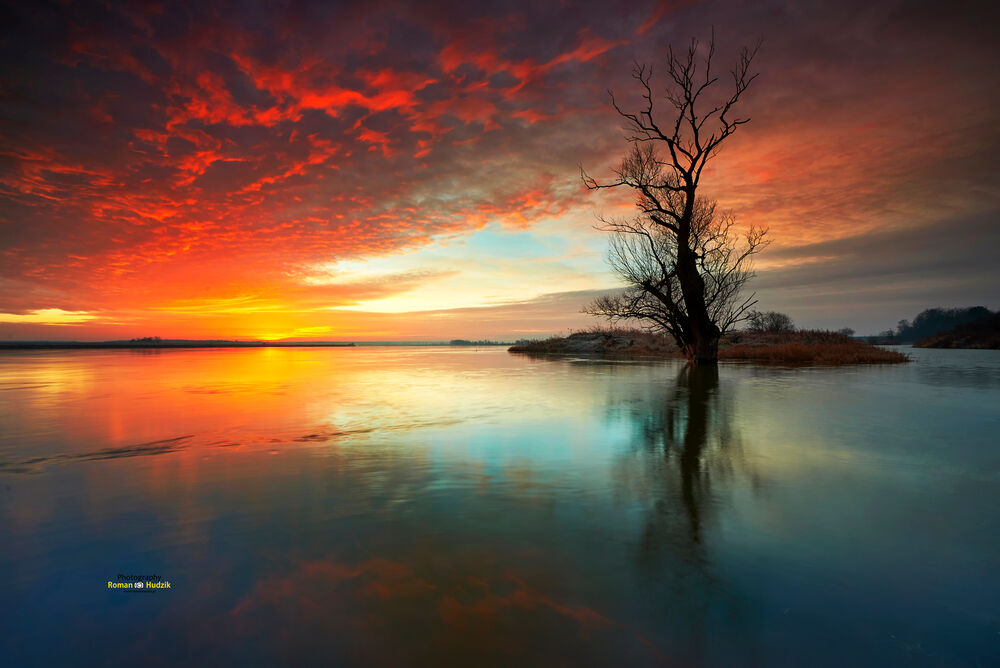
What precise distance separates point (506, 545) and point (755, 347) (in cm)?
3526

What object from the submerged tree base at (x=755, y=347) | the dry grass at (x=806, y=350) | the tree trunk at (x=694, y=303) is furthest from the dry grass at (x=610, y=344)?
the tree trunk at (x=694, y=303)

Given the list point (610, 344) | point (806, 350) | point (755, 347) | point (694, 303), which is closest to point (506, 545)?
point (694, 303)

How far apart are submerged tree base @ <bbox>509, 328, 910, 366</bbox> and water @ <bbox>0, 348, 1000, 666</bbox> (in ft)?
70.7

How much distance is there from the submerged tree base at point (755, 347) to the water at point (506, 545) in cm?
2156

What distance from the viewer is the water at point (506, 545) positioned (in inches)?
97.9

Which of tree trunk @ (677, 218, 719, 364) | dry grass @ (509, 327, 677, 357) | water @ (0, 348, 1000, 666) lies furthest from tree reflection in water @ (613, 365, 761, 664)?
dry grass @ (509, 327, 677, 357)

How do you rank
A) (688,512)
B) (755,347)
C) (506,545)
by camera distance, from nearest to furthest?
(506,545)
(688,512)
(755,347)

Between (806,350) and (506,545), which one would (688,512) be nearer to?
(506,545)

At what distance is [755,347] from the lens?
33.6 meters

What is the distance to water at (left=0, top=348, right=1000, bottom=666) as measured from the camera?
2.49 metres

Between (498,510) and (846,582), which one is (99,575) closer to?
(498,510)

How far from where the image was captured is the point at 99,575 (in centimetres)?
321

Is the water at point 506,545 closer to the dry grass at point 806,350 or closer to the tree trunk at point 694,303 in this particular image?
the tree trunk at point 694,303

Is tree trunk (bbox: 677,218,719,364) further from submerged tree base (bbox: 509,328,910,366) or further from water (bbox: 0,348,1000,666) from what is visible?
water (bbox: 0,348,1000,666)
